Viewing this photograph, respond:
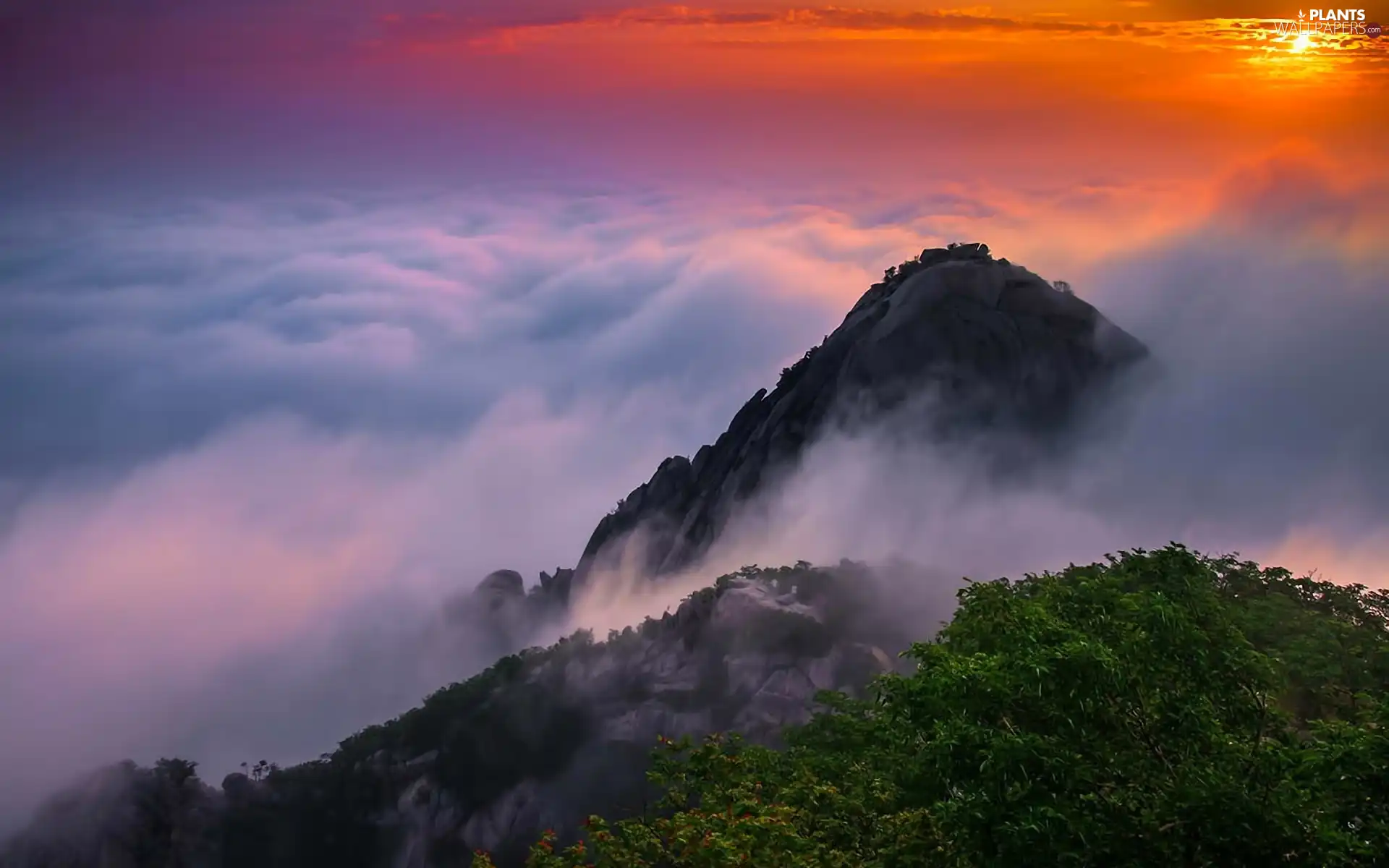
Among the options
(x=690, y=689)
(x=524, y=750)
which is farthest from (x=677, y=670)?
(x=524, y=750)

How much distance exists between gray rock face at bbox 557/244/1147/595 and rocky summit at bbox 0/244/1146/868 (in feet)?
0.51

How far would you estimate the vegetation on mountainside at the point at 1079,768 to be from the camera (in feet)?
51.3

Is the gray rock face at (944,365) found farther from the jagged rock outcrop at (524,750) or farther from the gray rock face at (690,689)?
the gray rock face at (690,689)

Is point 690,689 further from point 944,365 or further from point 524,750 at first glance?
point 944,365

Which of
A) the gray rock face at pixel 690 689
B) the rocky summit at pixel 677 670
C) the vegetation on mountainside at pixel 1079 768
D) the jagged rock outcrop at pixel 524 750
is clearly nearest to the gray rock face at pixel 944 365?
the rocky summit at pixel 677 670

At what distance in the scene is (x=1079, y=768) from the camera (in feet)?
53.8

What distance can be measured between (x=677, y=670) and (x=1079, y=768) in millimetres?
43032

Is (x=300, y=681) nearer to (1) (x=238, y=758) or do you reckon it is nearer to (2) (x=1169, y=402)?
(1) (x=238, y=758)

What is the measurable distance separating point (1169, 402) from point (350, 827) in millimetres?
71236

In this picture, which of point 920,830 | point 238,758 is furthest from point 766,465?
point 238,758

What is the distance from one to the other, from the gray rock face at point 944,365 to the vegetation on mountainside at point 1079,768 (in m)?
61.1

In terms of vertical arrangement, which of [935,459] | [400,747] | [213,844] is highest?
[935,459]

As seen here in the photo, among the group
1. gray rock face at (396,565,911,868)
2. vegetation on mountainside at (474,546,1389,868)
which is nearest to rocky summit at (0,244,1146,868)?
gray rock face at (396,565,911,868)

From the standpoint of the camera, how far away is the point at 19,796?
253 feet
